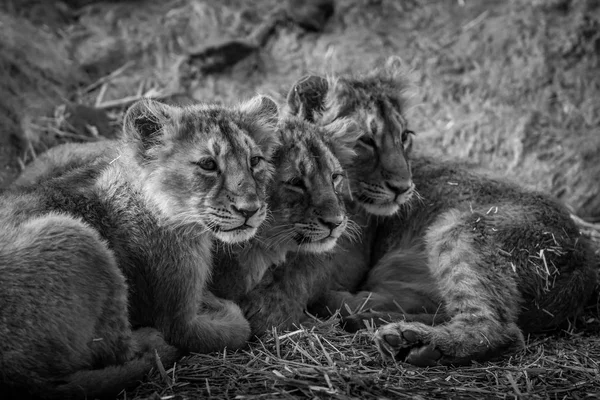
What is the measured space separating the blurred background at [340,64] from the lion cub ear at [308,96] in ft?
4.52

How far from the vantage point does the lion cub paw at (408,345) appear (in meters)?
5.84

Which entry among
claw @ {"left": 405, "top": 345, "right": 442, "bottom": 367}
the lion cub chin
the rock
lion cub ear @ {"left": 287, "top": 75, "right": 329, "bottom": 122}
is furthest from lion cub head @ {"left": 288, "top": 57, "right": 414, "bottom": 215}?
the rock

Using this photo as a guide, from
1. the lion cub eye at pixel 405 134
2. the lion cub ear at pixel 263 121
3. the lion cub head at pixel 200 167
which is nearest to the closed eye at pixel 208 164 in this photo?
the lion cub head at pixel 200 167

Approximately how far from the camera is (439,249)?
23.1 ft

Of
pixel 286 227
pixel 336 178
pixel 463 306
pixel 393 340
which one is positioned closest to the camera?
pixel 393 340

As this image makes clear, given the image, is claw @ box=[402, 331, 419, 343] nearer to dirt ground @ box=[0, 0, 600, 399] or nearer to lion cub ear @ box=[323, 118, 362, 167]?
lion cub ear @ box=[323, 118, 362, 167]

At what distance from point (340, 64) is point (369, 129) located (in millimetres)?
3226

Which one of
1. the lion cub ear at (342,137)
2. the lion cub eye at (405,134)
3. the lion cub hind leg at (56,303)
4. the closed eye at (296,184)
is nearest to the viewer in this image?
the lion cub hind leg at (56,303)

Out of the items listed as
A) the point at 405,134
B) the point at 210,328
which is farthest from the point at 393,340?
the point at 405,134

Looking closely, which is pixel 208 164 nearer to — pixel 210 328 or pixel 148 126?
pixel 148 126

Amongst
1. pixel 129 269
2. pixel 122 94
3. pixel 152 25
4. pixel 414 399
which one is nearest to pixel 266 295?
pixel 129 269

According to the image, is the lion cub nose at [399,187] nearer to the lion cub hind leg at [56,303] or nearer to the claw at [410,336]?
the claw at [410,336]

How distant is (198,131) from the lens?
5867 mm

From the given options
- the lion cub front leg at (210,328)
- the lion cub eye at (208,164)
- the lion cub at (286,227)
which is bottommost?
the lion cub front leg at (210,328)
